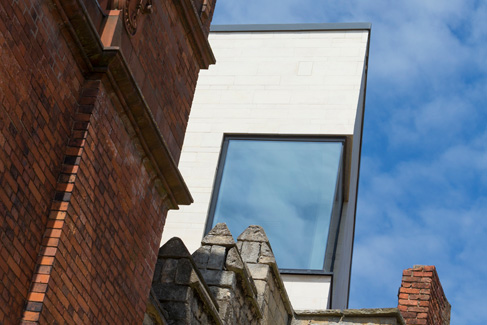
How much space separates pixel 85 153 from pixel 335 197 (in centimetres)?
1263

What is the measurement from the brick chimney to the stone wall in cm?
180

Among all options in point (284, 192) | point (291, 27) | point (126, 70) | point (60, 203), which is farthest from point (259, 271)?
point (291, 27)

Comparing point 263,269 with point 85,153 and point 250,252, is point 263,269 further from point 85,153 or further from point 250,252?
point 85,153

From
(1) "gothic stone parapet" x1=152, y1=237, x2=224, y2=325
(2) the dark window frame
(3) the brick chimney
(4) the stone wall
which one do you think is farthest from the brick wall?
(2) the dark window frame

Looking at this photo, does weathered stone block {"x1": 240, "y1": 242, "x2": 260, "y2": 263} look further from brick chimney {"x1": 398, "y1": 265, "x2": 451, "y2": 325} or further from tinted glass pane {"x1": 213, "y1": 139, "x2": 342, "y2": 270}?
tinted glass pane {"x1": 213, "y1": 139, "x2": 342, "y2": 270}

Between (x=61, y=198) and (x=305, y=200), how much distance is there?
12.6 metres

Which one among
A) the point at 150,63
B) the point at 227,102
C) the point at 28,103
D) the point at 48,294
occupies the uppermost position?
the point at 227,102

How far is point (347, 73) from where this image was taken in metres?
19.7

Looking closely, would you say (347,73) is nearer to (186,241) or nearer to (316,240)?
(316,240)

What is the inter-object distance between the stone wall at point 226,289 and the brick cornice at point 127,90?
1.18m

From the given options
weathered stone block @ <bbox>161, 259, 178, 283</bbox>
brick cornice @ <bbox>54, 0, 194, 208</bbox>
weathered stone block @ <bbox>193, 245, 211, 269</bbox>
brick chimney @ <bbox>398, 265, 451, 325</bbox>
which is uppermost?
brick chimney @ <bbox>398, 265, 451, 325</bbox>

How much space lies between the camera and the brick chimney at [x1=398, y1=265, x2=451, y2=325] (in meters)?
14.6

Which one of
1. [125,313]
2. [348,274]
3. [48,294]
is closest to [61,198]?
[48,294]

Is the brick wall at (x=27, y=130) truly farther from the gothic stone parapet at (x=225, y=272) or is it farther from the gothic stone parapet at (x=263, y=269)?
the gothic stone parapet at (x=263, y=269)
